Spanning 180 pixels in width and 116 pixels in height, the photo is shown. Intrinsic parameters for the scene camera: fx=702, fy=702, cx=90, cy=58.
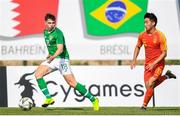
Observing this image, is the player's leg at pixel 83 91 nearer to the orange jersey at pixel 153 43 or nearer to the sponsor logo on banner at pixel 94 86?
the orange jersey at pixel 153 43

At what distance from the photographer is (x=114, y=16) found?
53.3ft

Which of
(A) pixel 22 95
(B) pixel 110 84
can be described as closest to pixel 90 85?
(B) pixel 110 84

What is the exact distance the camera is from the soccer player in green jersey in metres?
13.2

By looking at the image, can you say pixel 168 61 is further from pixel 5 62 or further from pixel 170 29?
pixel 5 62

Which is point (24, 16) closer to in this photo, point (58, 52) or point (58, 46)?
point (58, 46)

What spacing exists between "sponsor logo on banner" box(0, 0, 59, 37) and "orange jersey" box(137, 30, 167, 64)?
3333 mm

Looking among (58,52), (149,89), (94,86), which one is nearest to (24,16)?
(94,86)

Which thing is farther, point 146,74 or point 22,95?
point 22,95

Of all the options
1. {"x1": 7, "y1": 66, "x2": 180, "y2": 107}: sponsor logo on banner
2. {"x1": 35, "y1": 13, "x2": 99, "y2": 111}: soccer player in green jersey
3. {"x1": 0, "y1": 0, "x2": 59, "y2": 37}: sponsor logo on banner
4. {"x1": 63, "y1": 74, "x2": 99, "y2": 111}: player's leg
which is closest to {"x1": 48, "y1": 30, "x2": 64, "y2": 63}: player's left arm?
{"x1": 35, "y1": 13, "x2": 99, "y2": 111}: soccer player in green jersey

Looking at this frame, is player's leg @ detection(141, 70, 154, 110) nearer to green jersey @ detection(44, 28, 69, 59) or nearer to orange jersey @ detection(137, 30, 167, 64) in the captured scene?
orange jersey @ detection(137, 30, 167, 64)

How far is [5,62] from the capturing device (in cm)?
1622

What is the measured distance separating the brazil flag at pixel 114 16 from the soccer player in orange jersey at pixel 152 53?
269cm

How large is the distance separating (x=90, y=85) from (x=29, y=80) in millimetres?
1389

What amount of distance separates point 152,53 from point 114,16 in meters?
2.98
